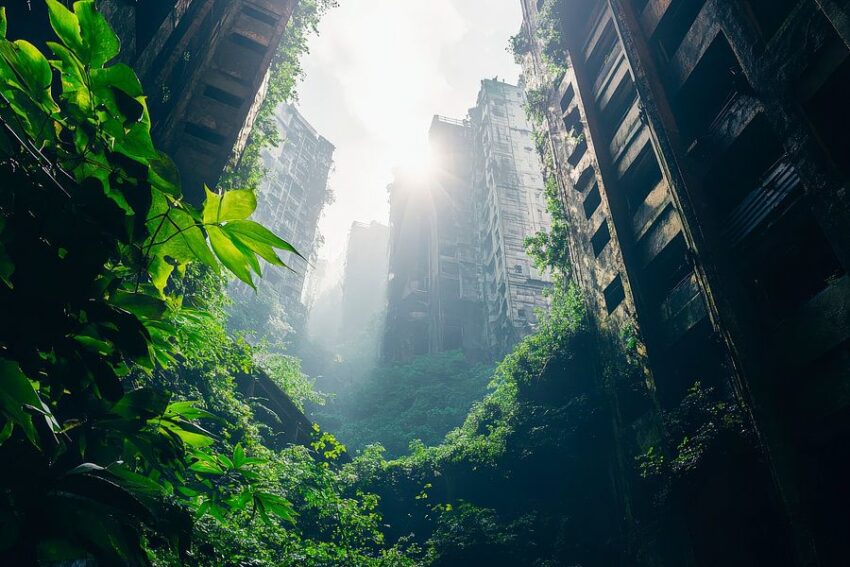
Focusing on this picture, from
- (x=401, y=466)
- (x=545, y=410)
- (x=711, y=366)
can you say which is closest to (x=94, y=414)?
(x=711, y=366)

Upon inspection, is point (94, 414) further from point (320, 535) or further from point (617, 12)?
point (617, 12)

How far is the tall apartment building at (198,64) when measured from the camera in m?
3.93

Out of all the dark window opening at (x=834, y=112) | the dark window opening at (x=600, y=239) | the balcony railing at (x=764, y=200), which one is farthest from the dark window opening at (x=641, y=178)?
the dark window opening at (x=834, y=112)

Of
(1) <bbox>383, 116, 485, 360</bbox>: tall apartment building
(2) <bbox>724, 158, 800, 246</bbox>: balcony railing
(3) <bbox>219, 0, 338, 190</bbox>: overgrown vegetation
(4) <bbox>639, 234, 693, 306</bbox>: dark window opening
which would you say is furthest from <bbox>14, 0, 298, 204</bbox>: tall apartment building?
(1) <bbox>383, 116, 485, 360</bbox>: tall apartment building

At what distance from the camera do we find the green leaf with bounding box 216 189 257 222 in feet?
3.42

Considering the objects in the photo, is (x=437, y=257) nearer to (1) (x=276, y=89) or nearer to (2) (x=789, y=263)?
(1) (x=276, y=89)

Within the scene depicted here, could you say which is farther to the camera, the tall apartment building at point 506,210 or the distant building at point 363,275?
the distant building at point 363,275

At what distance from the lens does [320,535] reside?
1138cm

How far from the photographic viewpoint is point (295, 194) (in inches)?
2056

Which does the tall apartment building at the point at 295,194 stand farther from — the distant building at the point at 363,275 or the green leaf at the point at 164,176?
the green leaf at the point at 164,176

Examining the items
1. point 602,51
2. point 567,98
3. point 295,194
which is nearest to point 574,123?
point 567,98

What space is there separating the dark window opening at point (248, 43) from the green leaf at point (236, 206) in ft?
20.9

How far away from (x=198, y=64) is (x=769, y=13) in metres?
9.42

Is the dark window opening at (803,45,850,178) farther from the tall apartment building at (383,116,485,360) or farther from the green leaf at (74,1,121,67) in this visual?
the tall apartment building at (383,116,485,360)
